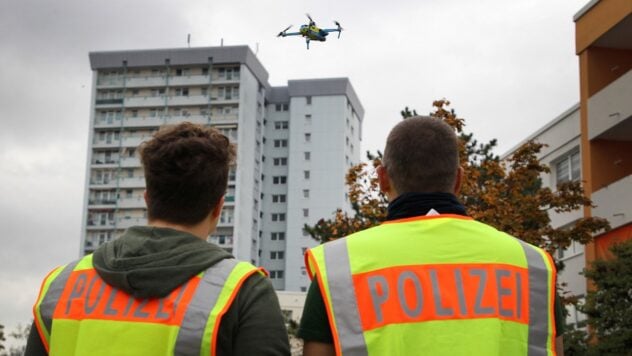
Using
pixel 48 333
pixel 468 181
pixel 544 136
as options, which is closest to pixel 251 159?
pixel 544 136

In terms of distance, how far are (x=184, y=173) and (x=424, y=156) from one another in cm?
93

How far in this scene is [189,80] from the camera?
10969 centimetres

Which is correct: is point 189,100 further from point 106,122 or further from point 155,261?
point 155,261

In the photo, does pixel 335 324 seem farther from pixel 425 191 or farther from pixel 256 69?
pixel 256 69

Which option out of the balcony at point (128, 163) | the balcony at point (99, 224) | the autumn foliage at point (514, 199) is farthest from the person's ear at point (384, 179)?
the balcony at point (99, 224)

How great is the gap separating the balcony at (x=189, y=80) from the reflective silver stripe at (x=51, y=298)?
106 metres

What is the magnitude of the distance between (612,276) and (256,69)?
9254 cm

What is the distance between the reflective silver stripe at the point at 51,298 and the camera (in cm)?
362

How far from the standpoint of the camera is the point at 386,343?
11.0 ft

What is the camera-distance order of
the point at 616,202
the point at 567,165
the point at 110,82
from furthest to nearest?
1. the point at 110,82
2. the point at 567,165
3. the point at 616,202

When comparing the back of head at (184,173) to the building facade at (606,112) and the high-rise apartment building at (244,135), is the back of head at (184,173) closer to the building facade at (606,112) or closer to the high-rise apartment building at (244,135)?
the building facade at (606,112)

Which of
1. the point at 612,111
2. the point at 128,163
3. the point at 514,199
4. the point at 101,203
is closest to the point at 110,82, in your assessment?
the point at 128,163

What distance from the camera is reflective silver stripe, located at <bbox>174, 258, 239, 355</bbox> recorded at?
3316 millimetres

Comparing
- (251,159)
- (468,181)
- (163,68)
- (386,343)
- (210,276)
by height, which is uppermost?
(163,68)
